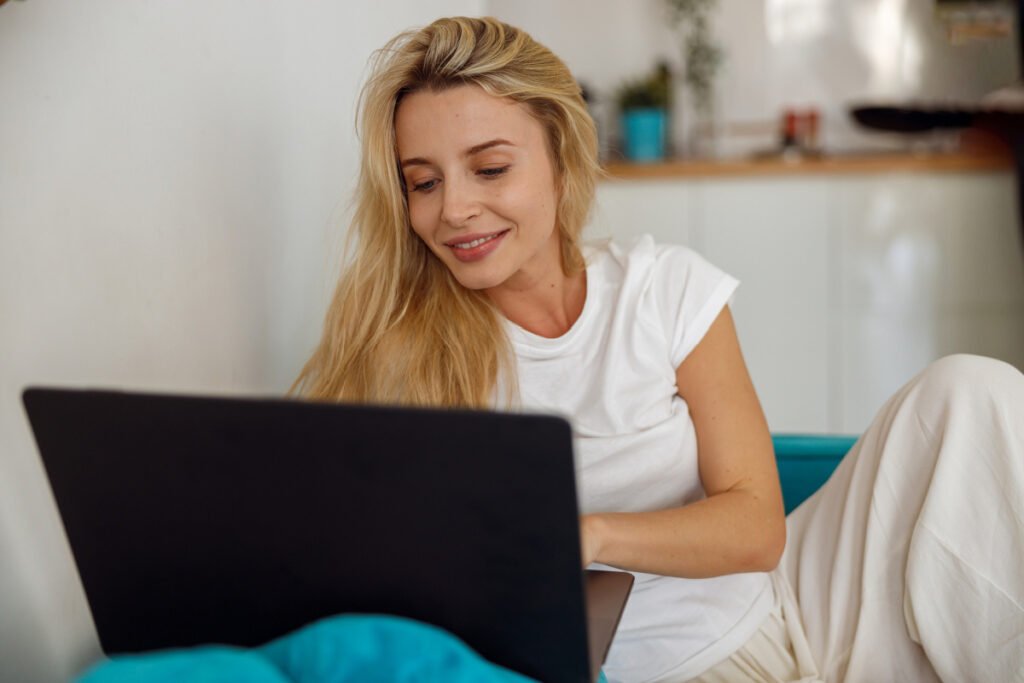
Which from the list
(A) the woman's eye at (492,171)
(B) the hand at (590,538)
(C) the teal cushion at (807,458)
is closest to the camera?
(B) the hand at (590,538)

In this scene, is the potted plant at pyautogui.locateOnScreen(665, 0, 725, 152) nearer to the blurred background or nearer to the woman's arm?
the blurred background

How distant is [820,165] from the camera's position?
299cm

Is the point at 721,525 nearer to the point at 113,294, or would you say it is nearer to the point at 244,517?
the point at 244,517

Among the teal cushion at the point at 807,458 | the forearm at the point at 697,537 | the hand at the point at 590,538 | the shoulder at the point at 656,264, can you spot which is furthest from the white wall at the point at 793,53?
the hand at the point at 590,538

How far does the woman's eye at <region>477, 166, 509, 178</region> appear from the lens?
1185 millimetres

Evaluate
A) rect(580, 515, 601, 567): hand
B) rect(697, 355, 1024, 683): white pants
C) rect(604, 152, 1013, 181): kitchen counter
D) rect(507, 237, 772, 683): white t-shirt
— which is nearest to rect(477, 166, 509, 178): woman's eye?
rect(507, 237, 772, 683): white t-shirt

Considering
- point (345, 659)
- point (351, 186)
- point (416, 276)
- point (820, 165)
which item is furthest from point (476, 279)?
Result: point (820, 165)

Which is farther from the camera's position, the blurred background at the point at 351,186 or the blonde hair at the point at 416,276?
the blonde hair at the point at 416,276

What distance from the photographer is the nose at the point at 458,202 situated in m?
1.16

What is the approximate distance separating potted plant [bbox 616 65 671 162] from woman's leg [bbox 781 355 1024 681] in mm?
2066

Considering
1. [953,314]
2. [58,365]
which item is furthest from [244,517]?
[953,314]

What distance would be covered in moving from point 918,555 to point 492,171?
65 cm

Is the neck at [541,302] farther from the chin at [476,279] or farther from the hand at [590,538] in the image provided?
the hand at [590,538]

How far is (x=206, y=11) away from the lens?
3.97 ft
